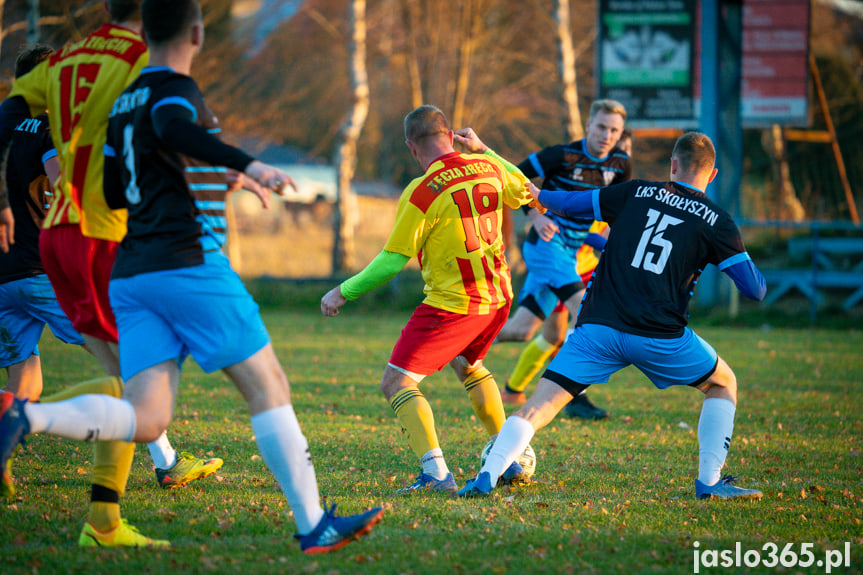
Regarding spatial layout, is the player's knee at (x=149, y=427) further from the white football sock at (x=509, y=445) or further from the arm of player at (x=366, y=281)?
the white football sock at (x=509, y=445)

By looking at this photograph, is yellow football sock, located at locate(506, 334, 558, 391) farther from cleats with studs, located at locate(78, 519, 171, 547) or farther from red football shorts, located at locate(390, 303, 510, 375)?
cleats with studs, located at locate(78, 519, 171, 547)

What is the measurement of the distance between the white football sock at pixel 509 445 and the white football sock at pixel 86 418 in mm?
1965

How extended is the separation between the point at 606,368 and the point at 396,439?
2.16m

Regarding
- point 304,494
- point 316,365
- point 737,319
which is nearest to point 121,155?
point 304,494

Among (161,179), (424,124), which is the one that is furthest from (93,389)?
(424,124)

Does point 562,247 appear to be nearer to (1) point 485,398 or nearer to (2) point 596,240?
(2) point 596,240

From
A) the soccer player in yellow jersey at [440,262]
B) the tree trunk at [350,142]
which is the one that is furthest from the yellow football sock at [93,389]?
the tree trunk at [350,142]

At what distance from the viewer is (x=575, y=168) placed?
22.9 feet

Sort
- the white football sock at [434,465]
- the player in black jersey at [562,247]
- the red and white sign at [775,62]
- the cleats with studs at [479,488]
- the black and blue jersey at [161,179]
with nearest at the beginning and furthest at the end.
Answer: the black and blue jersey at [161,179]
the cleats with studs at [479,488]
the white football sock at [434,465]
the player in black jersey at [562,247]
the red and white sign at [775,62]

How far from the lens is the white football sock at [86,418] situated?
313 centimetres

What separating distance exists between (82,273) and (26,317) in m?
1.73

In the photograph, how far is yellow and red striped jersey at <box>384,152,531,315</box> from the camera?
15.0ft

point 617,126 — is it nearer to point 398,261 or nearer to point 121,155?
point 398,261

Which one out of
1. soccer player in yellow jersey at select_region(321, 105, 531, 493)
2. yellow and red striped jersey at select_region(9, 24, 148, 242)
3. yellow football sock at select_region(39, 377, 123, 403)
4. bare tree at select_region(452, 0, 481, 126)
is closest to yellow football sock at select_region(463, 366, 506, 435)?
soccer player in yellow jersey at select_region(321, 105, 531, 493)
